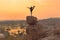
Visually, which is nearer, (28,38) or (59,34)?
(59,34)

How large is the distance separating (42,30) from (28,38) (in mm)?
1276

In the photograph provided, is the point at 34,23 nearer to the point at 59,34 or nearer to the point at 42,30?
the point at 42,30

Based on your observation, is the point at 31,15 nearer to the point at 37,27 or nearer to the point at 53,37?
the point at 37,27

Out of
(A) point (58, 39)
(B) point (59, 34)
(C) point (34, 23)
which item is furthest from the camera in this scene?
(C) point (34, 23)

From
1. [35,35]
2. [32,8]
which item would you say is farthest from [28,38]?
[32,8]

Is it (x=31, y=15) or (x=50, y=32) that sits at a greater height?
(x=31, y=15)

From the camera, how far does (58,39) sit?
695 inches

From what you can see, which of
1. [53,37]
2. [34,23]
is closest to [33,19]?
[34,23]

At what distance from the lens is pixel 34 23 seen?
20.8 meters

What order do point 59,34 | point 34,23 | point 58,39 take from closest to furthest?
point 58,39, point 59,34, point 34,23

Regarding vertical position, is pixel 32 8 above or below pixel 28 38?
above

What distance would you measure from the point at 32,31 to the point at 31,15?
1.22 metres

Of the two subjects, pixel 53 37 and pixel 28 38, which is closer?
pixel 53 37

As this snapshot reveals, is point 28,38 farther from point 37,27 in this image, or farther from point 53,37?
point 53,37
